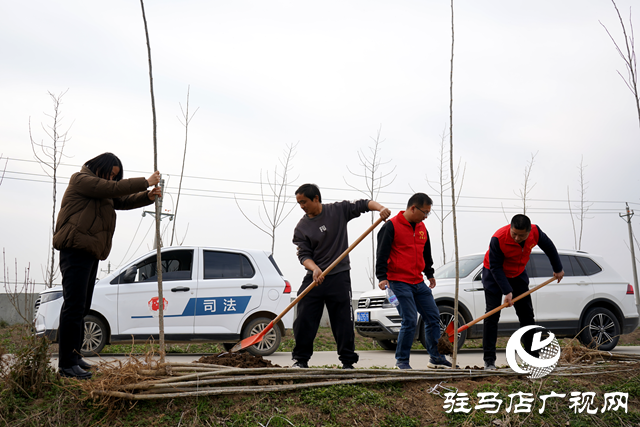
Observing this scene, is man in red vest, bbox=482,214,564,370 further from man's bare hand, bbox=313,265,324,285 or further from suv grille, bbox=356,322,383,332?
suv grille, bbox=356,322,383,332

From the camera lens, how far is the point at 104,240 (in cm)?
424

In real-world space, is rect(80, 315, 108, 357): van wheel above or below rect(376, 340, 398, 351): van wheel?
above

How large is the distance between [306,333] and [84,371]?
1.88m

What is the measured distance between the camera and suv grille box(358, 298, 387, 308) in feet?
29.0

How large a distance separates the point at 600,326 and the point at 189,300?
285 inches

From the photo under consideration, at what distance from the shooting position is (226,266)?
8.55 m

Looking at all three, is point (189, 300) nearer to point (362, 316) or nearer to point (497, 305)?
point (362, 316)

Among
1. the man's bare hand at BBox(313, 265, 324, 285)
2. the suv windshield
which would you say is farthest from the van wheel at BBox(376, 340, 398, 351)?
the man's bare hand at BBox(313, 265, 324, 285)

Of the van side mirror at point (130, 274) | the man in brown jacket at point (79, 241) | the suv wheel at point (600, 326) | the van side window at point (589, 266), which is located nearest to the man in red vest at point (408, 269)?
the man in brown jacket at point (79, 241)

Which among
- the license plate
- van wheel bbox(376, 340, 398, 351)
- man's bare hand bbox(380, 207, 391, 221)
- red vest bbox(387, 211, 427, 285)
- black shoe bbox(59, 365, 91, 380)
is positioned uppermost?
man's bare hand bbox(380, 207, 391, 221)

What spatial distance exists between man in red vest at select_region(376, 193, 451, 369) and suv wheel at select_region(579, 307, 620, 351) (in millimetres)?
4866

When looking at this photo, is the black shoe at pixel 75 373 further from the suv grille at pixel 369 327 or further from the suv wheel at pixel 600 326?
the suv wheel at pixel 600 326

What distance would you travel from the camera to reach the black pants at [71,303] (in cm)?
406

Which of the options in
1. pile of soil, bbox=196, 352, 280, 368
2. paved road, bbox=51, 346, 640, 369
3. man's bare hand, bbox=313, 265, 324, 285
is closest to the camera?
pile of soil, bbox=196, 352, 280, 368
